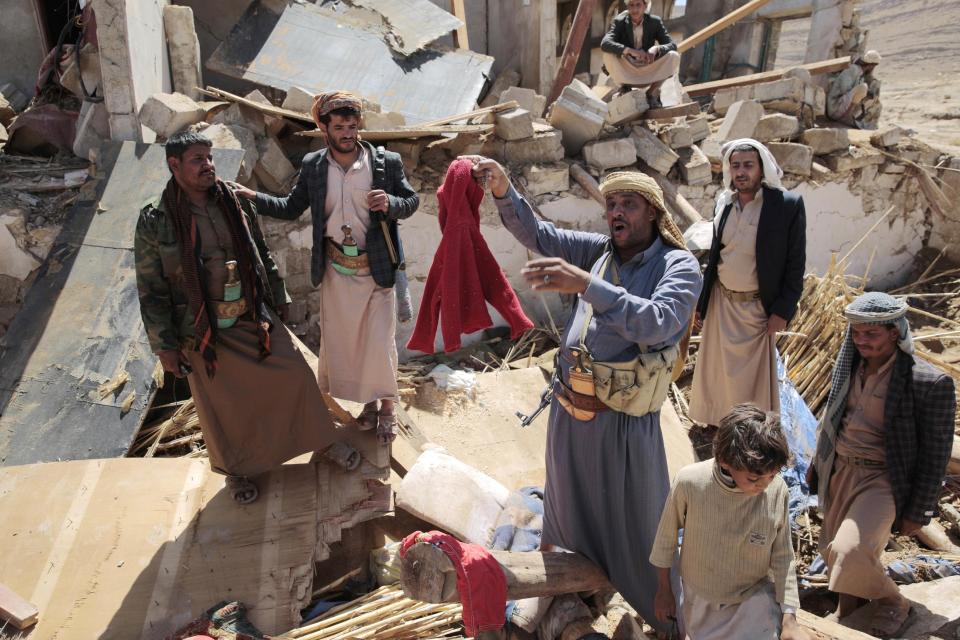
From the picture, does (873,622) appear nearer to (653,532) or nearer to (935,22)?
(653,532)

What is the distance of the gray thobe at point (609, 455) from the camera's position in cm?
270

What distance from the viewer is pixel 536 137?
6.49 m

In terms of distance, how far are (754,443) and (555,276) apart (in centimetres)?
85

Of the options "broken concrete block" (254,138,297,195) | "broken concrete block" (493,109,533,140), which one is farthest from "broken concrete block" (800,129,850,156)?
"broken concrete block" (254,138,297,195)

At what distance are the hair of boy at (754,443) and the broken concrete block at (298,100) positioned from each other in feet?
15.3

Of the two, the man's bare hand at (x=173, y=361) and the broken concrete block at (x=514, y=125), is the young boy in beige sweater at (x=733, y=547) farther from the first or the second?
the broken concrete block at (x=514, y=125)

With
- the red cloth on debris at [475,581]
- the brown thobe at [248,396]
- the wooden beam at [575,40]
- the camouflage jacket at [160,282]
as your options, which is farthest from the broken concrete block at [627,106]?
the red cloth on debris at [475,581]

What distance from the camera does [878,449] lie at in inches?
122

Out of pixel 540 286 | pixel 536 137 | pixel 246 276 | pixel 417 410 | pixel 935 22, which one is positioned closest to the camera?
pixel 540 286

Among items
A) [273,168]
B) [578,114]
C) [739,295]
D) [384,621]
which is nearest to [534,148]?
[578,114]

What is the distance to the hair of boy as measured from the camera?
7.25 feet

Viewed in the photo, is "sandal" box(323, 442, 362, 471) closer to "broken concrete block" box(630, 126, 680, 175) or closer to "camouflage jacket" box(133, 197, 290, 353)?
"camouflage jacket" box(133, 197, 290, 353)

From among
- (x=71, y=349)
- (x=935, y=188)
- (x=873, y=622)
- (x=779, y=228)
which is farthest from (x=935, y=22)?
(x=71, y=349)

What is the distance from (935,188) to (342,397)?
827 centimetres
